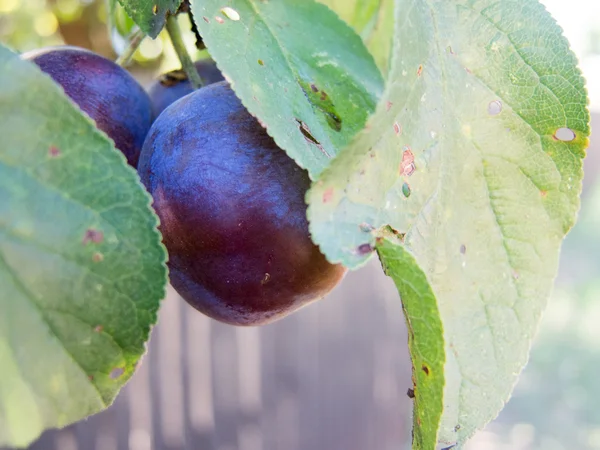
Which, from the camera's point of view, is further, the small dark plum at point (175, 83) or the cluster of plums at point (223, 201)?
the small dark plum at point (175, 83)

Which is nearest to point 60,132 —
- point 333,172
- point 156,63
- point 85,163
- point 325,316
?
point 85,163

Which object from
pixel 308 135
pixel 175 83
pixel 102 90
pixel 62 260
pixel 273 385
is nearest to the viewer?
pixel 62 260

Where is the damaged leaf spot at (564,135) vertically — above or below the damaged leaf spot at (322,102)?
above

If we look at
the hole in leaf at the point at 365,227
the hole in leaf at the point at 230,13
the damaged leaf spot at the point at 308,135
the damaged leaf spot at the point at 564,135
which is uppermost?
the damaged leaf spot at the point at 564,135

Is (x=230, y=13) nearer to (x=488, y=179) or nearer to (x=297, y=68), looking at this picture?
(x=297, y=68)

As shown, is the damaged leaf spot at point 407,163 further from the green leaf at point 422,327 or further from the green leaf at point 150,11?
the green leaf at point 150,11

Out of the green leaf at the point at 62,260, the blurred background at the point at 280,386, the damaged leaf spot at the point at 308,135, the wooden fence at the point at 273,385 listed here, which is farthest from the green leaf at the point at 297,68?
the wooden fence at the point at 273,385

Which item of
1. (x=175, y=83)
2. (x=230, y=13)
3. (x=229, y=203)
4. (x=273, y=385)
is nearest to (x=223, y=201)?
(x=229, y=203)
